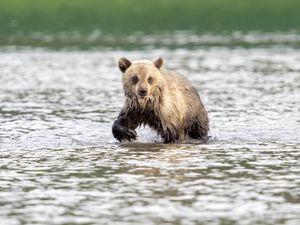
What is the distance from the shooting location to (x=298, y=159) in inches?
560

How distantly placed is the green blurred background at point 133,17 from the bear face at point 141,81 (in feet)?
74.2

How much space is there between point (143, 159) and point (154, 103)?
65.0 inches

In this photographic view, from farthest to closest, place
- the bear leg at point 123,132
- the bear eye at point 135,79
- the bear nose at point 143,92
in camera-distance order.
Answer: the bear leg at point 123,132, the bear eye at point 135,79, the bear nose at point 143,92

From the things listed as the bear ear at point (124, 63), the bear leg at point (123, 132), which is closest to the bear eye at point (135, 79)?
the bear ear at point (124, 63)

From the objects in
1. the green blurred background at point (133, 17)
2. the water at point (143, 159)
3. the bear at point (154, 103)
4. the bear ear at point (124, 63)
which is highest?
the green blurred background at point (133, 17)

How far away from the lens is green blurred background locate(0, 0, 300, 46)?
42156 millimetres

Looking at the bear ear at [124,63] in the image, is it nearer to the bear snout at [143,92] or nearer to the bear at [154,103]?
the bear at [154,103]

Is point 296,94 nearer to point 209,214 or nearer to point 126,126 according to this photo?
point 126,126

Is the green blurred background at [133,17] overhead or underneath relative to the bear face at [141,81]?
overhead

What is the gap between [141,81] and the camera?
604 inches

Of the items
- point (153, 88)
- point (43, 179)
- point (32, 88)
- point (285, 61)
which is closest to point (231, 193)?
point (43, 179)

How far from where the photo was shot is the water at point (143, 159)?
421 inches

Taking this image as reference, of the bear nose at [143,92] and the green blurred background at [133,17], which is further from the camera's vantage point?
the green blurred background at [133,17]

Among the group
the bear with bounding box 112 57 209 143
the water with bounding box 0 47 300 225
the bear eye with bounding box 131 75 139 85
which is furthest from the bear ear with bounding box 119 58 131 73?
the water with bounding box 0 47 300 225
